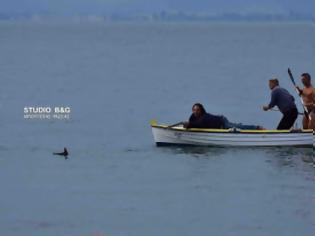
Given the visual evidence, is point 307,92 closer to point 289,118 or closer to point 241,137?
point 289,118

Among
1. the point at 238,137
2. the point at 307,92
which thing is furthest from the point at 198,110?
the point at 307,92

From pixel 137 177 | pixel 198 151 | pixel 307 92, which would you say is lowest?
pixel 137 177

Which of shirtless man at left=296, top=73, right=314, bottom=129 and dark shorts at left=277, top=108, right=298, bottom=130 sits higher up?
shirtless man at left=296, top=73, right=314, bottom=129

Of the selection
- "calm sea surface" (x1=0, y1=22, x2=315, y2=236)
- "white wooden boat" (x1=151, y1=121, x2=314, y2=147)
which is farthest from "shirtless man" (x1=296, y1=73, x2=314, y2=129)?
"calm sea surface" (x1=0, y1=22, x2=315, y2=236)

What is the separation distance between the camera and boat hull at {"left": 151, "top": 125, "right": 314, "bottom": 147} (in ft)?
131

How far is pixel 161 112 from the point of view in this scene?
197ft

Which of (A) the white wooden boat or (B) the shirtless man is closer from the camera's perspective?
(B) the shirtless man

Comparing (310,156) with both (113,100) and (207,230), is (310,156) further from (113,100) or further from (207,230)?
(113,100)

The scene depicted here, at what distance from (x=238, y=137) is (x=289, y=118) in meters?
1.53

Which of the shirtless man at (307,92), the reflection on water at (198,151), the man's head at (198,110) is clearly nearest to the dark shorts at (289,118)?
the shirtless man at (307,92)

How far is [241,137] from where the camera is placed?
4012 cm

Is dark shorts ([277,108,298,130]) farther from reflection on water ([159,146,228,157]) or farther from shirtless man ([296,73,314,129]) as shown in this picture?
reflection on water ([159,146,228,157])

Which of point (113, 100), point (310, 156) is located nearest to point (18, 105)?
point (113, 100)

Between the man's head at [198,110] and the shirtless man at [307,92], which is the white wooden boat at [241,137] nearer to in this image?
the man's head at [198,110]
